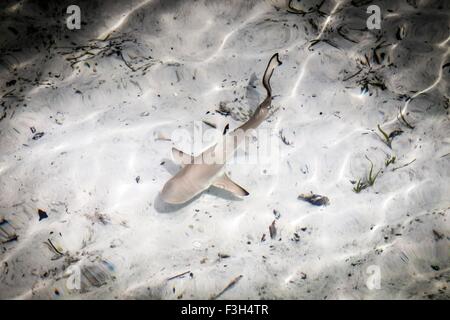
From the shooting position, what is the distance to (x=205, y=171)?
12.0ft

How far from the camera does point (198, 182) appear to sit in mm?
3652

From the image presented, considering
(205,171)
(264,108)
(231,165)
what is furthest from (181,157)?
(264,108)

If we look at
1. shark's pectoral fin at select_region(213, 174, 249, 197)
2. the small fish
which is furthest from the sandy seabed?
shark's pectoral fin at select_region(213, 174, 249, 197)

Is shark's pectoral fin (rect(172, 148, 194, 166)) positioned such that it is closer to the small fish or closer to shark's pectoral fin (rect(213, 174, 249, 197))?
shark's pectoral fin (rect(213, 174, 249, 197))

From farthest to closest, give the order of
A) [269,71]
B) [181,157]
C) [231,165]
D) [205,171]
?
1. [269,71]
2. [231,165]
3. [181,157]
4. [205,171]

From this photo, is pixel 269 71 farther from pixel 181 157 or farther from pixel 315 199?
pixel 315 199

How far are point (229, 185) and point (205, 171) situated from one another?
34 centimetres

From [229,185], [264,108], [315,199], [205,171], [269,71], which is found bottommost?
[315,199]

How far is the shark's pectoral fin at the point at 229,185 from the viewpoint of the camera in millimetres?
3715

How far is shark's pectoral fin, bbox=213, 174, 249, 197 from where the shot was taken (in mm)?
3715

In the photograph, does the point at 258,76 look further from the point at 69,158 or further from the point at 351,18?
the point at 69,158

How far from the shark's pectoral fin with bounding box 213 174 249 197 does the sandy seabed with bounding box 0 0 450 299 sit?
0.67 ft
